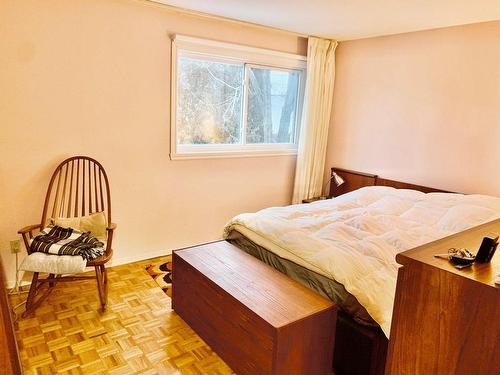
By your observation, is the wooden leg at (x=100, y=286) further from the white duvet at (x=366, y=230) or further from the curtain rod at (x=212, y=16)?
the curtain rod at (x=212, y=16)

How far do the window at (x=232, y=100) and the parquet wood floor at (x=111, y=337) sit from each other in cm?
135

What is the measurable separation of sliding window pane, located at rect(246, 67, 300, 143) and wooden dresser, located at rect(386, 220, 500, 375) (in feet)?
10.0

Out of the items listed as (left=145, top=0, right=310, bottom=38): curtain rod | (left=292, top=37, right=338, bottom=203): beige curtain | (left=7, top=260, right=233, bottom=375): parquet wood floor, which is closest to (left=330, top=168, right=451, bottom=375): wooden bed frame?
(left=7, top=260, right=233, bottom=375): parquet wood floor

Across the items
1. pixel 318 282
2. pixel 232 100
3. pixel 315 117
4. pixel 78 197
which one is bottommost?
pixel 318 282

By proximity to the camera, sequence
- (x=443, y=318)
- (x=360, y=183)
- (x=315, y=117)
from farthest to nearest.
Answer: (x=315, y=117) < (x=360, y=183) < (x=443, y=318)

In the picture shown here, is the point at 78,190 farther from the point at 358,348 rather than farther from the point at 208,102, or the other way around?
the point at 358,348

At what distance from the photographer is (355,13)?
2951 mm

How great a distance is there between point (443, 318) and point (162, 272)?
2604mm

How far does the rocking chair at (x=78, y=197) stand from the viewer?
104 inches

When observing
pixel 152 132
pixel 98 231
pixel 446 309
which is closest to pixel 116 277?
pixel 98 231

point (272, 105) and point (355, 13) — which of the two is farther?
point (272, 105)

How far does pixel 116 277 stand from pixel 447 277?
8.87 feet

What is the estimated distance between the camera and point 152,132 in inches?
126

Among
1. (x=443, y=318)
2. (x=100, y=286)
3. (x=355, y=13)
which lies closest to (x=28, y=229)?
(x=100, y=286)
